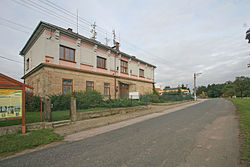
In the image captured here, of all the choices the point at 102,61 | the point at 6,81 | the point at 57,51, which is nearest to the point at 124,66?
the point at 102,61

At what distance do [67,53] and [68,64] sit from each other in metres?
1.32

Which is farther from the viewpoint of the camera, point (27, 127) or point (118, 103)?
point (118, 103)

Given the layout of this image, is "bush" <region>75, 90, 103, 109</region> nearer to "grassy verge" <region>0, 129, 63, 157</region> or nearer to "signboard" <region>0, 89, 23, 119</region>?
"signboard" <region>0, 89, 23, 119</region>

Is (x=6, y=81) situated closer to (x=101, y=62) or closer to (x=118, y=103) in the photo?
(x=118, y=103)

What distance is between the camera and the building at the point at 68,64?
39.8 ft

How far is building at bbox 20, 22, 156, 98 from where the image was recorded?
12133 mm

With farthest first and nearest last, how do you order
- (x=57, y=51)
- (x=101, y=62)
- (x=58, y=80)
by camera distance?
(x=101, y=62) < (x=57, y=51) < (x=58, y=80)

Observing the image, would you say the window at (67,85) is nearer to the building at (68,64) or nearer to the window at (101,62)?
the building at (68,64)

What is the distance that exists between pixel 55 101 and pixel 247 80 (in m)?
53.9

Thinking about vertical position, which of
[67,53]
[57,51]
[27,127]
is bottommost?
[27,127]

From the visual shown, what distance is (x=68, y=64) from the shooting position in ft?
45.1

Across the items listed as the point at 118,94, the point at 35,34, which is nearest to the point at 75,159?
the point at 35,34

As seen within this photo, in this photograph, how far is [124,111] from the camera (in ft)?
40.6

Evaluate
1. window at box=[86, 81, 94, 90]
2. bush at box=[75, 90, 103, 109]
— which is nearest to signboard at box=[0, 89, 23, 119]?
bush at box=[75, 90, 103, 109]
